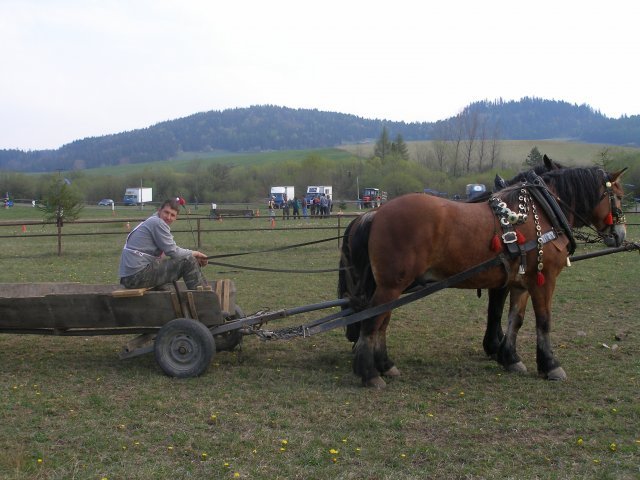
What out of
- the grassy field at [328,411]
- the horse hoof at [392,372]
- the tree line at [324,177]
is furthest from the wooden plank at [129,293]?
the tree line at [324,177]

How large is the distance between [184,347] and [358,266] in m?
1.93

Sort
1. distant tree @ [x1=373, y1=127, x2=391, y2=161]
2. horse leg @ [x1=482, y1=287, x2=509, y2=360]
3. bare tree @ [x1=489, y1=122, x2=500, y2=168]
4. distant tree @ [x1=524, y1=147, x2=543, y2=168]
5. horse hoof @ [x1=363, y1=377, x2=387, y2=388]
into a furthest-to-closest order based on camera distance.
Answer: distant tree @ [x1=373, y1=127, x2=391, y2=161], bare tree @ [x1=489, y1=122, x2=500, y2=168], distant tree @ [x1=524, y1=147, x2=543, y2=168], horse leg @ [x1=482, y1=287, x2=509, y2=360], horse hoof @ [x1=363, y1=377, x2=387, y2=388]

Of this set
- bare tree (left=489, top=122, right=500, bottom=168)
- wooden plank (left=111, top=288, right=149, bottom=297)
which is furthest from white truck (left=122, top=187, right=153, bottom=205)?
wooden plank (left=111, top=288, right=149, bottom=297)

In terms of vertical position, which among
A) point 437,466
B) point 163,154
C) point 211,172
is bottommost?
point 437,466

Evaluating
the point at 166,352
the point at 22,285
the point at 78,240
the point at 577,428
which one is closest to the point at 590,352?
the point at 577,428

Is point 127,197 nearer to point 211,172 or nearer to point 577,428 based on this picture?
point 211,172

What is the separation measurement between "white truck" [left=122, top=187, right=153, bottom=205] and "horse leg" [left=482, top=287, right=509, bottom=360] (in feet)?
202

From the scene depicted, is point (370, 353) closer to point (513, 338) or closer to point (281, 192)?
point (513, 338)

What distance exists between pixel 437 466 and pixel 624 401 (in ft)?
7.39

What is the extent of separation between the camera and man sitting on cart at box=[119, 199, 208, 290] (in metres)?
6.30

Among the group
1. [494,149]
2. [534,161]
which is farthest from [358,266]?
[494,149]

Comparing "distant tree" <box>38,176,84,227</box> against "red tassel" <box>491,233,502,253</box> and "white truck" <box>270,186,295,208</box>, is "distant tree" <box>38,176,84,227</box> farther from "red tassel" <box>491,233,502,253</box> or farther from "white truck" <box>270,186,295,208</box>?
"white truck" <box>270,186,295,208</box>

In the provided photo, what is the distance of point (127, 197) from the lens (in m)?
67.7

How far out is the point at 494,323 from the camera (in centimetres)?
692
